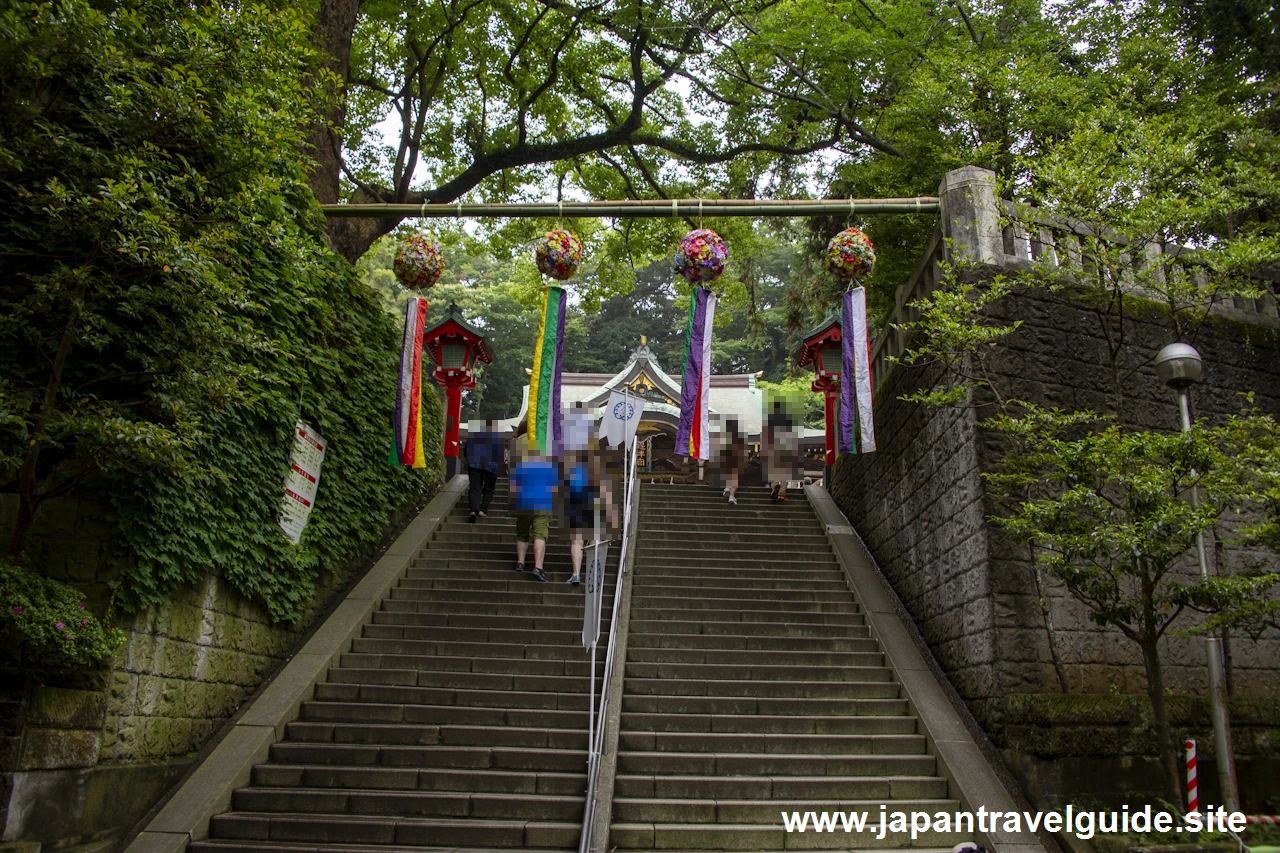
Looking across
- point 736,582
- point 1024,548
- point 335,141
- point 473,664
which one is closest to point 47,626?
point 473,664

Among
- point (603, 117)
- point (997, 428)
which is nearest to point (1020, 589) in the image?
point (997, 428)

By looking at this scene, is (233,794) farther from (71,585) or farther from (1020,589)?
(1020,589)

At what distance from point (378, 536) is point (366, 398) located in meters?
1.63

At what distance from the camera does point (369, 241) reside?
1015 centimetres

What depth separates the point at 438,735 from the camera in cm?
637

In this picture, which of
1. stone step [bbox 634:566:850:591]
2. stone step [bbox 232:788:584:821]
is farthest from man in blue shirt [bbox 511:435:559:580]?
stone step [bbox 232:788:584:821]

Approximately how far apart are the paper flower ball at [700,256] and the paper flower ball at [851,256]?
3.69 feet

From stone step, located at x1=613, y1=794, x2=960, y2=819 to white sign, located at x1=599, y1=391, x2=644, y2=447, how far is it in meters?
3.95

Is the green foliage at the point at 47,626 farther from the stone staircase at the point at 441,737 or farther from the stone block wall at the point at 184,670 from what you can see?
the stone staircase at the point at 441,737

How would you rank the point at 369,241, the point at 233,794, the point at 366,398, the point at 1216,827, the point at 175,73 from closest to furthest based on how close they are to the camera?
the point at 175,73 < the point at 1216,827 < the point at 233,794 < the point at 366,398 < the point at 369,241

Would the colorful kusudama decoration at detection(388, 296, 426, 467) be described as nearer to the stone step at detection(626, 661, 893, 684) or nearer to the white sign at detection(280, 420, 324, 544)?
the white sign at detection(280, 420, 324, 544)

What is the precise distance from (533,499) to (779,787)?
416cm

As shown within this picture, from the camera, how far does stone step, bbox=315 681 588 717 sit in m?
6.85

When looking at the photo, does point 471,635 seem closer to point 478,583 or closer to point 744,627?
point 478,583
